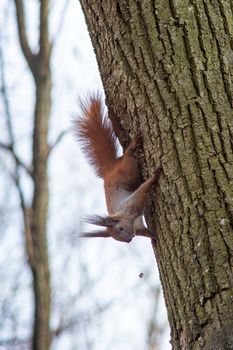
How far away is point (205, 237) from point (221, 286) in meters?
0.14

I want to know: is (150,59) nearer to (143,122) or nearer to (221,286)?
(143,122)

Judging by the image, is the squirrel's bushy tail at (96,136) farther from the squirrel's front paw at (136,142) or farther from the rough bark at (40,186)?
the rough bark at (40,186)

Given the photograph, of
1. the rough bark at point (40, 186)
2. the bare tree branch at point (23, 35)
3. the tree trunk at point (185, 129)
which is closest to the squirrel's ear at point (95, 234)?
the tree trunk at point (185, 129)

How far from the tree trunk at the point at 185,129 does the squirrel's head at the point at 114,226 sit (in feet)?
1.82

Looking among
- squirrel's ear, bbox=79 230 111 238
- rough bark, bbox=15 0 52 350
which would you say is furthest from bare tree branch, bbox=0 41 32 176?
squirrel's ear, bbox=79 230 111 238

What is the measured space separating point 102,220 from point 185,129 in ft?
2.75

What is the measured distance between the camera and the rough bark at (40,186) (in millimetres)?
5191

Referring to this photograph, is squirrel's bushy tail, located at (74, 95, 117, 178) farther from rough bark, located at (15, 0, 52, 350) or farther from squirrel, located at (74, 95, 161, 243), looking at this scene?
rough bark, located at (15, 0, 52, 350)

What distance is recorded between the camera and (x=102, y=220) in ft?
9.20

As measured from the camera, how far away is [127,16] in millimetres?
2223

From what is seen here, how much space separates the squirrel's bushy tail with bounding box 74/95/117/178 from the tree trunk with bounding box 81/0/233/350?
419mm

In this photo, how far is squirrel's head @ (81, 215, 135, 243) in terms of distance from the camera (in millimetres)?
2799

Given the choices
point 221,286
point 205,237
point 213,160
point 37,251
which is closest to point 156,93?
point 213,160

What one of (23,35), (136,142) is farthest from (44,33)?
(136,142)
